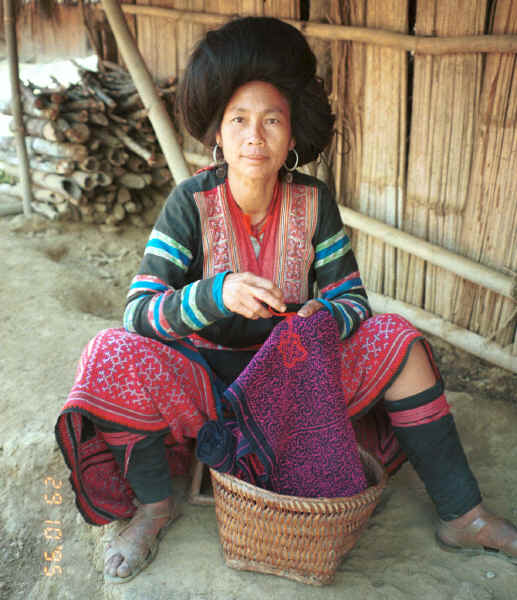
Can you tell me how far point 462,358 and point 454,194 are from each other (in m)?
0.80

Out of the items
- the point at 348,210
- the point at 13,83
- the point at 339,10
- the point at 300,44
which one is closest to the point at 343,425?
the point at 300,44

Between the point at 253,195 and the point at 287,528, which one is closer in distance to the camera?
the point at 287,528

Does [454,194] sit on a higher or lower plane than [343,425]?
higher

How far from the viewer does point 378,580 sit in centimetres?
169

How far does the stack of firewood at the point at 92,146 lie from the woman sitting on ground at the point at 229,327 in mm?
2557

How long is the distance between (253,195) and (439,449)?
91 cm

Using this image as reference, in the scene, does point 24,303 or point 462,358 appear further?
point 24,303

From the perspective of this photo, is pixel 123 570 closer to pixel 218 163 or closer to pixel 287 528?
pixel 287 528

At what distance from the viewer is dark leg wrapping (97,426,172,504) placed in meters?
1.69

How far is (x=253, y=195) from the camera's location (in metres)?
1.85

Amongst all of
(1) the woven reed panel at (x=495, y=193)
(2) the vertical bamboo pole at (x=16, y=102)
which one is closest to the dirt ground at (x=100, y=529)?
(1) the woven reed panel at (x=495, y=193)

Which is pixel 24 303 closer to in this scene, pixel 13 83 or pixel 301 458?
pixel 13 83
